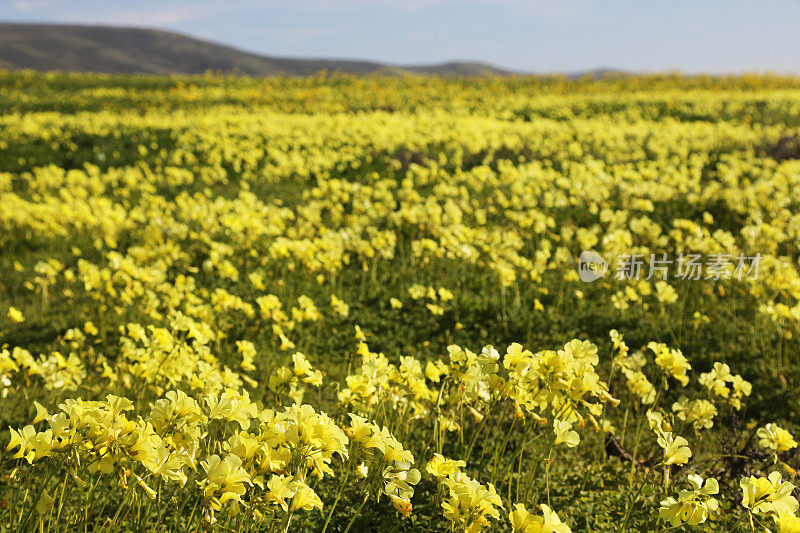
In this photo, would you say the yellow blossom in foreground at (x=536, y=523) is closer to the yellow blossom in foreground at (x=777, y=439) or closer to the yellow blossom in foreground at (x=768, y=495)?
the yellow blossom in foreground at (x=768, y=495)

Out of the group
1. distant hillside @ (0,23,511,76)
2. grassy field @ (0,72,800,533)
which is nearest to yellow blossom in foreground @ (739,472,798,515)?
grassy field @ (0,72,800,533)

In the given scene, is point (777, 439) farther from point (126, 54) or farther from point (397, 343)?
point (126, 54)

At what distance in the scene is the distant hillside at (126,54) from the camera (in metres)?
81.4

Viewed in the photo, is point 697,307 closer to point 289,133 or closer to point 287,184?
point 287,184

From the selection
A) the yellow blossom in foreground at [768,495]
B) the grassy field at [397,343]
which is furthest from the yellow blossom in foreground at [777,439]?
the yellow blossom in foreground at [768,495]

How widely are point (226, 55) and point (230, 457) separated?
11465cm

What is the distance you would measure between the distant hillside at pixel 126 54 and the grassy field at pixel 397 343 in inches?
2787

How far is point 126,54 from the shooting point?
95.8 metres

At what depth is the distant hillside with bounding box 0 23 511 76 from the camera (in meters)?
81.4

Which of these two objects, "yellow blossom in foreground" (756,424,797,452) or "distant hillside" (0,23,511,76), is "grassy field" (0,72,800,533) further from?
"distant hillside" (0,23,511,76)

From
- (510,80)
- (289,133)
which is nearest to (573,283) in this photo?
(289,133)

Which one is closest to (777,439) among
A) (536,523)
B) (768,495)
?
(768,495)

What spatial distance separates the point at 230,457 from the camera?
4.98ft

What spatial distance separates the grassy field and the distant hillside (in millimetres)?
70787
